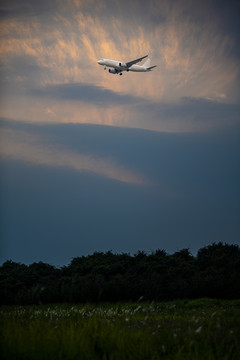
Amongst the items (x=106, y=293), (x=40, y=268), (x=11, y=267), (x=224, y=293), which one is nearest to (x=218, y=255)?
(x=224, y=293)

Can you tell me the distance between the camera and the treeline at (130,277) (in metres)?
18.1

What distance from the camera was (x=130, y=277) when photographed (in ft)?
66.8

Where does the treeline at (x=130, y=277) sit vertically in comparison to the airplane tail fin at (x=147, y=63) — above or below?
below

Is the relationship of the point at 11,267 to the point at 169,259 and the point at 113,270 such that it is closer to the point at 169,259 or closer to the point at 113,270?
the point at 113,270

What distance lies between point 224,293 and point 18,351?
1349cm

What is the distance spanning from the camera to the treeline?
18.1 meters

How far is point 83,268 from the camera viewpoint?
23.7 metres

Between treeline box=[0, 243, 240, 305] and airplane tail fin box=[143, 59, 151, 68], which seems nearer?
treeline box=[0, 243, 240, 305]

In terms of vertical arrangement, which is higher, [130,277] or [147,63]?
[147,63]

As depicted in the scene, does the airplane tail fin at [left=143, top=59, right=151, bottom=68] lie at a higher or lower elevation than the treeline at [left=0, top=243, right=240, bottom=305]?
higher

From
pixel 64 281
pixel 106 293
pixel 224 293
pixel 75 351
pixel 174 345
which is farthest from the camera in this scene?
pixel 64 281

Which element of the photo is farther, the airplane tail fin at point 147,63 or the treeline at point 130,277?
the airplane tail fin at point 147,63

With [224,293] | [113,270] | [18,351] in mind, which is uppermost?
[113,270]

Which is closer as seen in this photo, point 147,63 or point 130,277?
point 130,277
